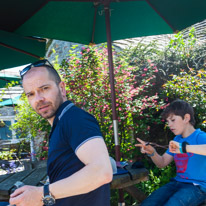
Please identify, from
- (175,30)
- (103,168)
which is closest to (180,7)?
(175,30)

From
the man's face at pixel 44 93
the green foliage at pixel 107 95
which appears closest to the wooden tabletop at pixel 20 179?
the man's face at pixel 44 93

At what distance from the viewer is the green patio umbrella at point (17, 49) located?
2.82 m

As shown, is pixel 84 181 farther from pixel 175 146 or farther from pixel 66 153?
pixel 175 146

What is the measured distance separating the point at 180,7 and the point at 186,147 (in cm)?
159

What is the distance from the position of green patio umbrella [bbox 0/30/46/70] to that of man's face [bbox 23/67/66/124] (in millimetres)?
1599

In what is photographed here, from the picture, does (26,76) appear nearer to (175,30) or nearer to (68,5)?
(68,5)

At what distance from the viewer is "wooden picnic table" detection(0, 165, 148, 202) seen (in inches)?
78.9

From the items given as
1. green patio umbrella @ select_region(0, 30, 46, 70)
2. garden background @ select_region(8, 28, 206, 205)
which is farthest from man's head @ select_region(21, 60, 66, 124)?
garden background @ select_region(8, 28, 206, 205)

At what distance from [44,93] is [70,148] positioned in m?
0.35

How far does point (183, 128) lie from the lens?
2400 mm

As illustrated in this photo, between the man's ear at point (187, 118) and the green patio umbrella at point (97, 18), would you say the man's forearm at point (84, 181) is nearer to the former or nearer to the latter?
the man's ear at point (187, 118)

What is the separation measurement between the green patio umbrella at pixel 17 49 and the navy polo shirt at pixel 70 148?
1901mm

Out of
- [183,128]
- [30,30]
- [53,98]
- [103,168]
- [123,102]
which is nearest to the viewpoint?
[103,168]

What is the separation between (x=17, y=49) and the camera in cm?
298
